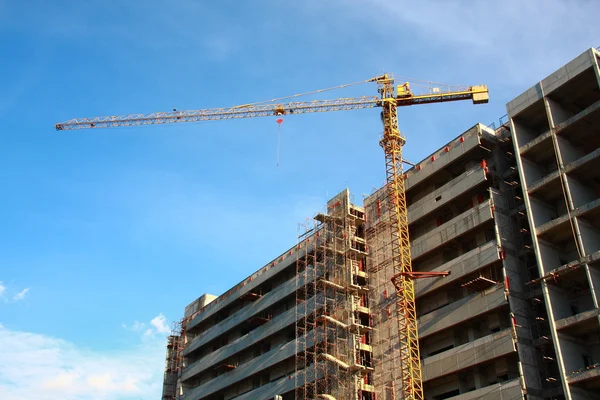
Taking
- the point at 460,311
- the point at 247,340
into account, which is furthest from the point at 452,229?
the point at 247,340

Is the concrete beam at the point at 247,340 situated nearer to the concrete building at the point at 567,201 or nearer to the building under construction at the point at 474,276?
the building under construction at the point at 474,276

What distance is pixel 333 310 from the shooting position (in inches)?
2840

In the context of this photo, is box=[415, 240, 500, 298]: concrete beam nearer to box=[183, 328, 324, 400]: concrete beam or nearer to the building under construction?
the building under construction

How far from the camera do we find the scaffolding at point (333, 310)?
6788 cm

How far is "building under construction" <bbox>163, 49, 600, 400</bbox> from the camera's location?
53906mm

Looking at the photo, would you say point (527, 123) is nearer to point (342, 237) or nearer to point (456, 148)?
point (456, 148)

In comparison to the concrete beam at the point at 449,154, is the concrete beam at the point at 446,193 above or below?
below

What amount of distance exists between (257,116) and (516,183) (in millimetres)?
46733

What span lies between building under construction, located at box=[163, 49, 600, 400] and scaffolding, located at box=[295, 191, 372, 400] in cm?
16

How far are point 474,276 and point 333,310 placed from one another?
17412mm

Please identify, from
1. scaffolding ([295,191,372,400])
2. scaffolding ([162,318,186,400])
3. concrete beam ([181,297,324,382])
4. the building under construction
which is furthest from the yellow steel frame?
scaffolding ([162,318,186,400])

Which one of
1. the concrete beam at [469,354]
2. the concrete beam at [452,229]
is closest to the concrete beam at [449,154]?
the concrete beam at [452,229]

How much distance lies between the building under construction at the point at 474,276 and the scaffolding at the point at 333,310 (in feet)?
0.53

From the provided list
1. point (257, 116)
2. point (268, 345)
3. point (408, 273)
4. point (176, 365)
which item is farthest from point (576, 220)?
point (176, 365)
